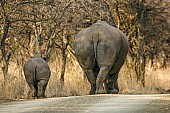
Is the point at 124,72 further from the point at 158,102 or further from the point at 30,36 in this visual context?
the point at 158,102

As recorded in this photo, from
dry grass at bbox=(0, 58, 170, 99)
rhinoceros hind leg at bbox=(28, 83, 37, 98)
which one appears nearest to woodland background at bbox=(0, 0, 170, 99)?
dry grass at bbox=(0, 58, 170, 99)

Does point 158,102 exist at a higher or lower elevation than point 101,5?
lower

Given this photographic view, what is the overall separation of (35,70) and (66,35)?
34.8 feet

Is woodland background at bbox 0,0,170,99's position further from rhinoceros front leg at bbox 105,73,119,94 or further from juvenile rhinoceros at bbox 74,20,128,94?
rhinoceros front leg at bbox 105,73,119,94

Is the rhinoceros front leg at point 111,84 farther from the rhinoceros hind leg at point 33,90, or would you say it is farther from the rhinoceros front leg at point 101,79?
the rhinoceros hind leg at point 33,90

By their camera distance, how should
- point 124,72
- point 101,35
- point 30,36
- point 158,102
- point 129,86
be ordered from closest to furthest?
1. point 158,102
2. point 101,35
3. point 129,86
4. point 30,36
5. point 124,72

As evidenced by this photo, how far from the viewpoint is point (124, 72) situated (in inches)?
1167

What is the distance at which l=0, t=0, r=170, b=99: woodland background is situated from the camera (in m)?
19.9

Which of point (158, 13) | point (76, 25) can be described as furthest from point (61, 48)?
point (158, 13)

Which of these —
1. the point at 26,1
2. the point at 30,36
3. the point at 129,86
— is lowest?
the point at 129,86

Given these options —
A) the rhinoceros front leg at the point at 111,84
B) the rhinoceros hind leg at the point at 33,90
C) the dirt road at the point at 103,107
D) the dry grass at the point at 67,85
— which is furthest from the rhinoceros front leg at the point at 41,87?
the dirt road at the point at 103,107

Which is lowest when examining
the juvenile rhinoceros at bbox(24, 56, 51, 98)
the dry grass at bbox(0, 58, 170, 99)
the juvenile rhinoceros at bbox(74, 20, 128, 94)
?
the dry grass at bbox(0, 58, 170, 99)

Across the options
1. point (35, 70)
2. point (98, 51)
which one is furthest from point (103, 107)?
point (35, 70)

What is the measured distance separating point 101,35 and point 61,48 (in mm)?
13294
